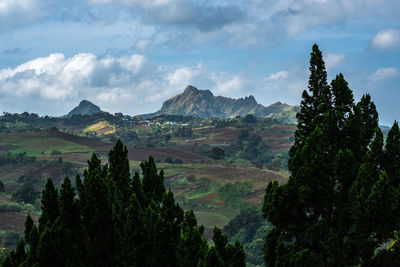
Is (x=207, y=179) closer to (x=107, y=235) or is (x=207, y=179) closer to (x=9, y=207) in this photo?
(x=9, y=207)

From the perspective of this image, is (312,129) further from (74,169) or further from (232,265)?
(74,169)

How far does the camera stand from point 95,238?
27.8m

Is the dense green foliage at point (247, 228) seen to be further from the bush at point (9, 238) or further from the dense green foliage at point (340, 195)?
the dense green foliage at point (340, 195)

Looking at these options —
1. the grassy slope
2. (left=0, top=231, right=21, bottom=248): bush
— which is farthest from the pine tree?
the grassy slope

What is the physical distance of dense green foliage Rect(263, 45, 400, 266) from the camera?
2489cm

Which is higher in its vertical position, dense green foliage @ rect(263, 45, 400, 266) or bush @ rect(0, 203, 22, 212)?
dense green foliage @ rect(263, 45, 400, 266)

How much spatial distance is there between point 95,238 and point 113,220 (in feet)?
4.62

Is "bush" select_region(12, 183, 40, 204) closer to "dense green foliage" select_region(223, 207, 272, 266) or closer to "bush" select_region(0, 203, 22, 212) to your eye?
"bush" select_region(0, 203, 22, 212)

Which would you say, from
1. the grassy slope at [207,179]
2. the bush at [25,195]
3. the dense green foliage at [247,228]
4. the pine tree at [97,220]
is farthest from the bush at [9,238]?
the pine tree at [97,220]

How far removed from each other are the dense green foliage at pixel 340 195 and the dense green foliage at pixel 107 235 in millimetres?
3421

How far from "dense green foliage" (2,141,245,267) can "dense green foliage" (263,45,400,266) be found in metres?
3.42

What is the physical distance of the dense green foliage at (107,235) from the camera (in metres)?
26.3

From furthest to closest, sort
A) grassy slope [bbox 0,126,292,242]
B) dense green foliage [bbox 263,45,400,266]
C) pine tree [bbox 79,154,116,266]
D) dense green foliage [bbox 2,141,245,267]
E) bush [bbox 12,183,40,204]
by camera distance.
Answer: grassy slope [bbox 0,126,292,242]
bush [bbox 12,183,40,204]
pine tree [bbox 79,154,116,266]
dense green foliage [bbox 2,141,245,267]
dense green foliage [bbox 263,45,400,266]

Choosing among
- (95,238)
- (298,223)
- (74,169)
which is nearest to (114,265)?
(95,238)
